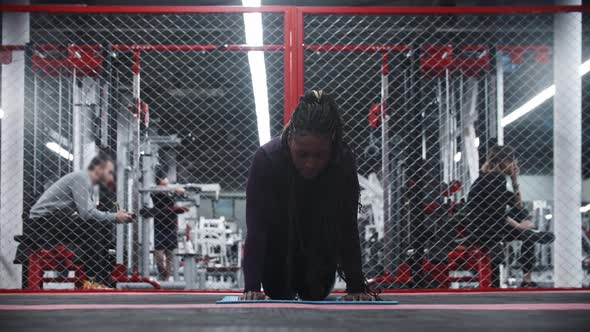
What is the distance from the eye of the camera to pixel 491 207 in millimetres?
4285

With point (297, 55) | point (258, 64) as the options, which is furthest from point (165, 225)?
point (297, 55)

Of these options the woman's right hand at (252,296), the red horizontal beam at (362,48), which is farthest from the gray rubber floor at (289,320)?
the red horizontal beam at (362,48)

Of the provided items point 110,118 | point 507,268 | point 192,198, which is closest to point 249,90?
point 192,198

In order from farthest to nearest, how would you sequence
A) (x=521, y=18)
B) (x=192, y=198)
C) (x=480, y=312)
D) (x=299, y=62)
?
1. (x=521, y=18)
2. (x=192, y=198)
3. (x=299, y=62)
4. (x=480, y=312)

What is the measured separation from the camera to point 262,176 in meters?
2.18

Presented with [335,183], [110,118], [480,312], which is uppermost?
[110,118]

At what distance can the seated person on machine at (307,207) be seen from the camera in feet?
6.91

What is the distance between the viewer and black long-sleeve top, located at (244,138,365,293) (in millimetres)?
2156

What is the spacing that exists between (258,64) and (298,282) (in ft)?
15.7

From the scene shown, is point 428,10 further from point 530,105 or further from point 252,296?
point 530,105

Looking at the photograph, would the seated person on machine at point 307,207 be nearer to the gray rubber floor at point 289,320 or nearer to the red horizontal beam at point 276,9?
the gray rubber floor at point 289,320

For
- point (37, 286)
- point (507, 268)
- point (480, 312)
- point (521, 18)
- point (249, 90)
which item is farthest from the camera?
point (249, 90)

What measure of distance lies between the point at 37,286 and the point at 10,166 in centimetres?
86

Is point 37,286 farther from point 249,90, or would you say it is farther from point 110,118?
point 249,90
